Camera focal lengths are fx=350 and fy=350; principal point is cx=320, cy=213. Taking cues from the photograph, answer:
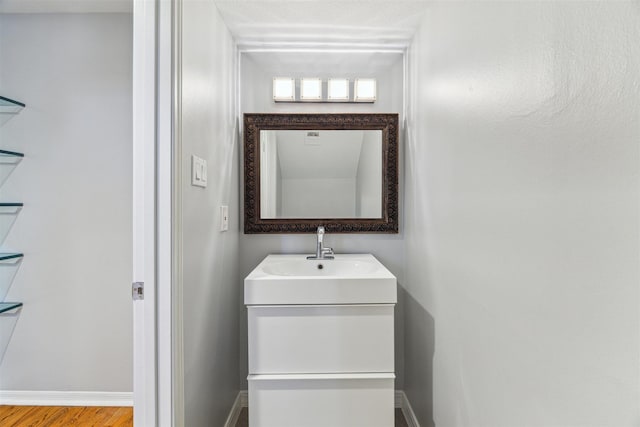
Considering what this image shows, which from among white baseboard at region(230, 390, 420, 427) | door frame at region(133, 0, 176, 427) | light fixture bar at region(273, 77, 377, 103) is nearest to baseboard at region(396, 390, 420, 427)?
white baseboard at region(230, 390, 420, 427)

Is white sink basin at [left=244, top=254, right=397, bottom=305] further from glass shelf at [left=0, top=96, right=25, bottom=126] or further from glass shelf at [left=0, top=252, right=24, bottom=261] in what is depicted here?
glass shelf at [left=0, top=96, right=25, bottom=126]

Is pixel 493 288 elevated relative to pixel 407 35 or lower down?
lower down

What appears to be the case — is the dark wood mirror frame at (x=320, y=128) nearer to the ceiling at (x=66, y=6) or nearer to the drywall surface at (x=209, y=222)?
the drywall surface at (x=209, y=222)

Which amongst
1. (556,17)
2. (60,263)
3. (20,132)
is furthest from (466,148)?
(20,132)

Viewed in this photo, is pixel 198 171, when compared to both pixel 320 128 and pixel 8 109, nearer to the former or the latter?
pixel 320 128

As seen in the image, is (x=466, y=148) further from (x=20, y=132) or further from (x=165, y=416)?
(x=20, y=132)

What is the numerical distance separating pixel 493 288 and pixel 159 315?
3.54 ft

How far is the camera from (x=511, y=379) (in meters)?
0.94

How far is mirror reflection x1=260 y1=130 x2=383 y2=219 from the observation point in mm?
2182

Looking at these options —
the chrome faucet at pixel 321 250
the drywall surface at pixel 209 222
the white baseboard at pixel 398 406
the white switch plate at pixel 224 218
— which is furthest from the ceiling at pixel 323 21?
the white baseboard at pixel 398 406

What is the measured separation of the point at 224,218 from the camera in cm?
180

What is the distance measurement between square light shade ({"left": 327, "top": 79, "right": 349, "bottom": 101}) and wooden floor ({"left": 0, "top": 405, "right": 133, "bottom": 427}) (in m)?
2.26

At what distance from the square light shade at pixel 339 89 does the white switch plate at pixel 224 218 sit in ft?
3.20

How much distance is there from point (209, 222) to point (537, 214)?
1259 mm
